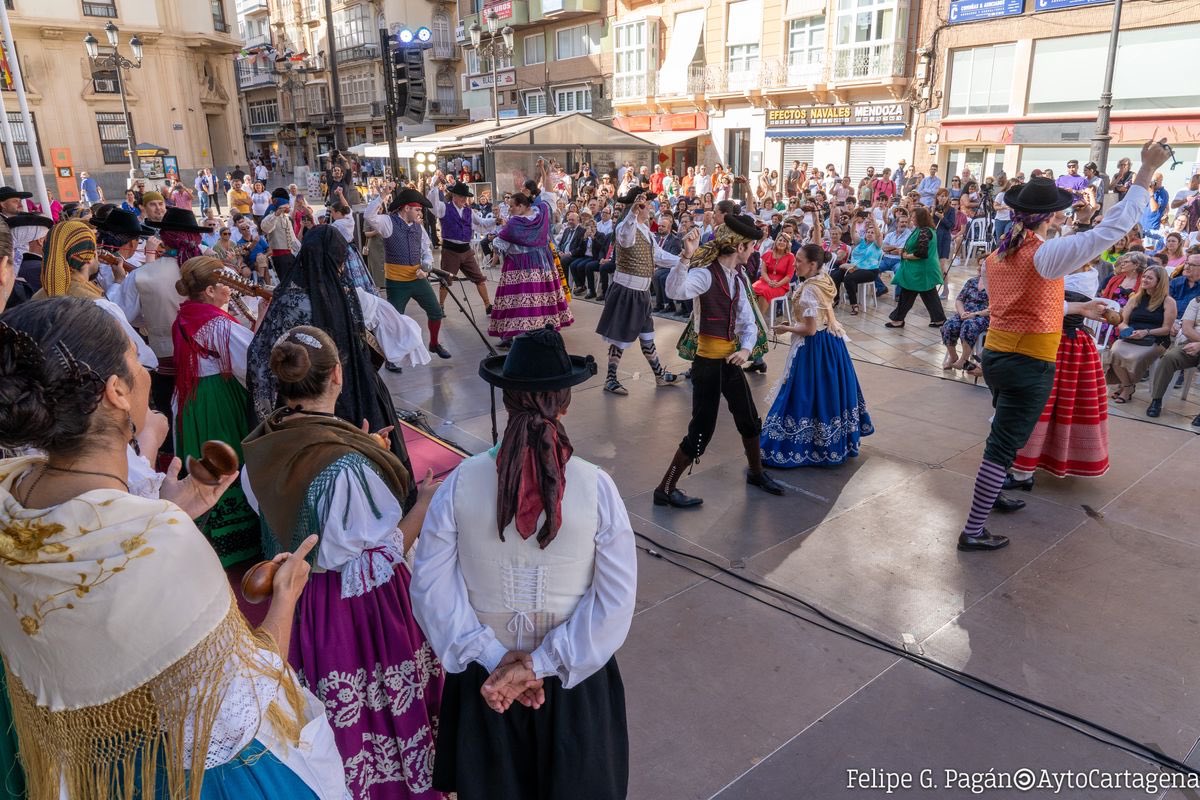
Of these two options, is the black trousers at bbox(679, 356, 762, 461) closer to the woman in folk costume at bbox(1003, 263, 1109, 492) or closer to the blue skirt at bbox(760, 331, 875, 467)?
the blue skirt at bbox(760, 331, 875, 467)

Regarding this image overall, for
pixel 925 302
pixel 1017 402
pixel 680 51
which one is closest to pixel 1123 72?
pixel 925 302

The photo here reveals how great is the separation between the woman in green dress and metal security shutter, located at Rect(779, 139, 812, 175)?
18.8 m

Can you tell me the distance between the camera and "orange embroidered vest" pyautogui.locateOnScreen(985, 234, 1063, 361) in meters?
4.20

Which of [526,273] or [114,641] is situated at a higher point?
[114,641]

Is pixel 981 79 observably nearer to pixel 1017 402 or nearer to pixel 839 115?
pixel 839 115

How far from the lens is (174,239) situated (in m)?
4.75

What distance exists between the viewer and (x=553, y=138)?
19.6 m

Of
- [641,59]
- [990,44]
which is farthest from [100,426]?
[641,59]

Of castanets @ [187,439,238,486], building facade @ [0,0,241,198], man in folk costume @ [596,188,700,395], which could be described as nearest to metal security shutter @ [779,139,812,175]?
man in folk costume @ [596,188,700,395]

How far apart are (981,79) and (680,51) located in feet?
39.2

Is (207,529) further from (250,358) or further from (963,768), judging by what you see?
(963,768)

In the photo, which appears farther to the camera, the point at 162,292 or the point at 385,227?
the point at 385,227

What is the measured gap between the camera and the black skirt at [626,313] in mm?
7469

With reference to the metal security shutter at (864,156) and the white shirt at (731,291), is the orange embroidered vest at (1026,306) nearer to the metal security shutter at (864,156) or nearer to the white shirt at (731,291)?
the white shirt at (731,291)
